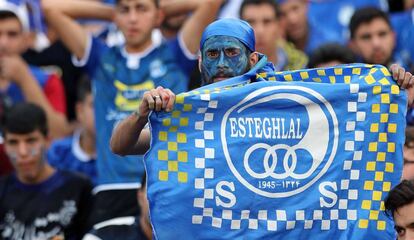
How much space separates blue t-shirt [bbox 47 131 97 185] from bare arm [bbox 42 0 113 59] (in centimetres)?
87

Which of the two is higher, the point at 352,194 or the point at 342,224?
the point at 352,194

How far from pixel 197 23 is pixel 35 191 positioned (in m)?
1.65

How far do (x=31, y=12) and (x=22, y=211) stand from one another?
2617 mm

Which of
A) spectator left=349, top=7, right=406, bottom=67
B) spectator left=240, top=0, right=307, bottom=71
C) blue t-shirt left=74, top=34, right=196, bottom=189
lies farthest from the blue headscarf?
spectator left=349, top=7, right=406, bottom=67

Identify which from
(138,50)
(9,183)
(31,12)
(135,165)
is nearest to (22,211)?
(9,183)

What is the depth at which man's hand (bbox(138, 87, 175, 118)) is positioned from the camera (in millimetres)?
5195

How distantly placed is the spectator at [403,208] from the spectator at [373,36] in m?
3.50

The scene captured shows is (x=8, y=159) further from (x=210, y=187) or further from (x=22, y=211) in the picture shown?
(x=210, y=187)

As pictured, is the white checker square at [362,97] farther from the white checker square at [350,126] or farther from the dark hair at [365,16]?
the dark hair at [365,16]

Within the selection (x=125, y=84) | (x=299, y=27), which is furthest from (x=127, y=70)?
(x=299, y=27)

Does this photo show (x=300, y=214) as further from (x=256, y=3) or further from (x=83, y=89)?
(x=83, y=89)

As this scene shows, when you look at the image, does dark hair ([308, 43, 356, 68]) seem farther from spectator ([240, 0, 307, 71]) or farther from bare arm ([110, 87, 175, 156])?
bare arm ([110, 87, 175, 156])

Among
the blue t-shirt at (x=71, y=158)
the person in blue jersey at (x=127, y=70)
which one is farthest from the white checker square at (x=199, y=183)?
the blue t-shirt at (x=71, y=158)

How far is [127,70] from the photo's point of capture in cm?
803
